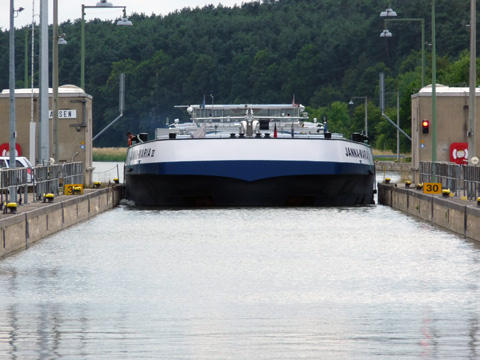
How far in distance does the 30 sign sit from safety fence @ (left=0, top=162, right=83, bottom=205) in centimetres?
959

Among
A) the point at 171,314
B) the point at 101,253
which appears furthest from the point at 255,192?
the point at 171,314

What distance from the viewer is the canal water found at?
1042 cm

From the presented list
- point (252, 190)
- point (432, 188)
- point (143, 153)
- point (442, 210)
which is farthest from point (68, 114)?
point (442, 210)

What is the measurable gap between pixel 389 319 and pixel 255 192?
2263 centimetres

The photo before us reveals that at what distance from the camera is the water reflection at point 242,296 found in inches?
410

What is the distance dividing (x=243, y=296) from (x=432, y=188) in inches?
710

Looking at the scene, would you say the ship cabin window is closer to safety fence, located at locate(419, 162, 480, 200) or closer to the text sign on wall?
safety fence, located at locate(419, 162, 480, 200)

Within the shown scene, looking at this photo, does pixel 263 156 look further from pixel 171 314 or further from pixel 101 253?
pixel 171 314

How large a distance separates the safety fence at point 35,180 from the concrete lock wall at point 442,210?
8.85 meters

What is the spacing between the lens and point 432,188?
31.2 m

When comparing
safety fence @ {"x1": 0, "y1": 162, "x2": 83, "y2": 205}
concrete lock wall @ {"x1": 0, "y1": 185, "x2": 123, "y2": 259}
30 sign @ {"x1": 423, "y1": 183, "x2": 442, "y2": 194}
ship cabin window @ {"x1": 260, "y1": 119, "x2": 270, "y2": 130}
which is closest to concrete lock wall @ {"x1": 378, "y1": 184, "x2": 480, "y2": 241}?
30 sign @ {"x1": 423, "y1": 183, "x2": 442, "y2": 194}

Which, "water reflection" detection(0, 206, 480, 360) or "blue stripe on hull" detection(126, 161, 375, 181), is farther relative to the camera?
"blue stripe on hull" detection(126, 161, 375, 181)

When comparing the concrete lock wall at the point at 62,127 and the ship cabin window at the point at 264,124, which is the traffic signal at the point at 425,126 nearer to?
the ship cabin window at the point at 264,124

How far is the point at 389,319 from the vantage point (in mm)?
12047
